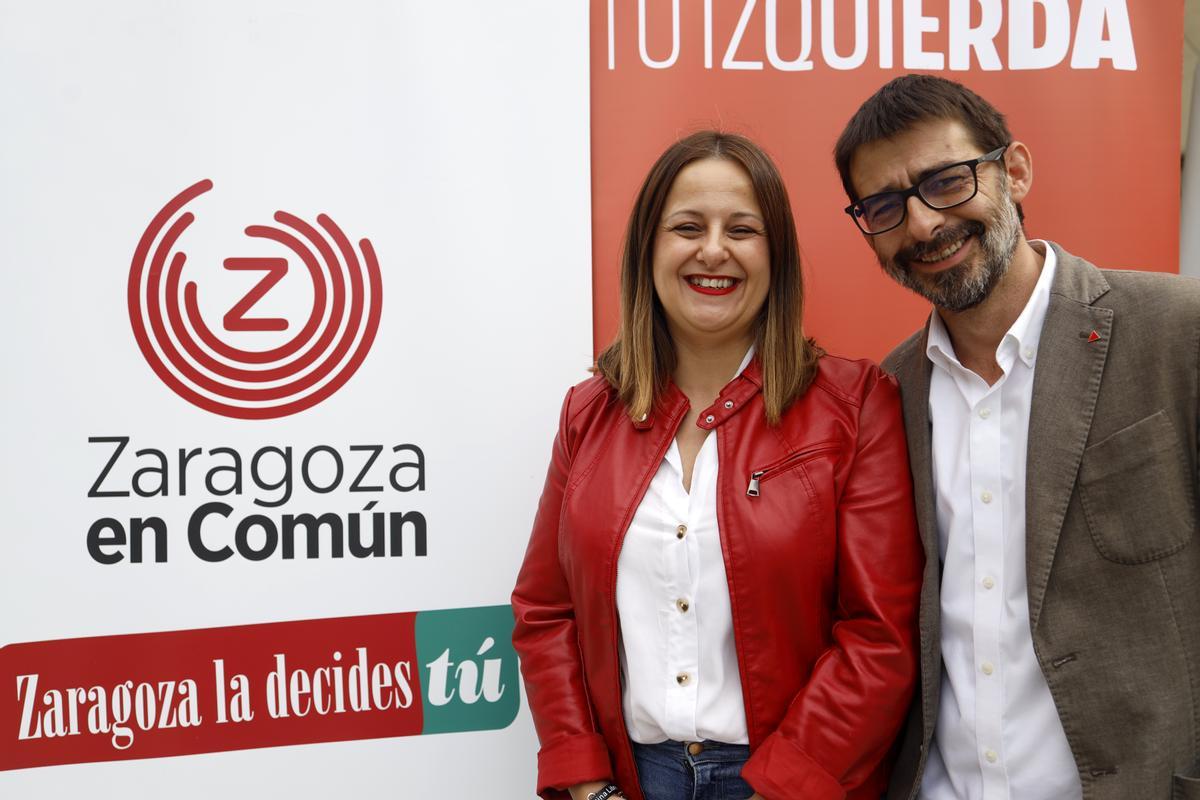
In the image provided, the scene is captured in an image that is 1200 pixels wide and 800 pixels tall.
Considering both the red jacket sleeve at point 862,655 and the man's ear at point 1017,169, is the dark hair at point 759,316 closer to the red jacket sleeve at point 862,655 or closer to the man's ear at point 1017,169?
the red jacket sleeve at point 862,655

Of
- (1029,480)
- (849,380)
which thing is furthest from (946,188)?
(1029,480)

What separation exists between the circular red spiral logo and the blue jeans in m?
1.05

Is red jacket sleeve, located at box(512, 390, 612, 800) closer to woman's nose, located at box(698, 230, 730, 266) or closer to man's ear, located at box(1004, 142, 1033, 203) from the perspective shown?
woman's nose, located at box(698, 230, 730, 266)

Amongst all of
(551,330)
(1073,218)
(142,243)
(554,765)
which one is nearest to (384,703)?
(554,765)

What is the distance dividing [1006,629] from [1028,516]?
0.59 ft

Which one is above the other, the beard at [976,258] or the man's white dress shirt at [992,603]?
the beard at [976,258]

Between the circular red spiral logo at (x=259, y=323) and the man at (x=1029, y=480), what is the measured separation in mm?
1063

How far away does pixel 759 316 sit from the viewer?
1.58 metres

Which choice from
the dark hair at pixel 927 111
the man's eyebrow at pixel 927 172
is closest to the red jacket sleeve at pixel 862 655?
the man's eyebrow at pixel 927 172

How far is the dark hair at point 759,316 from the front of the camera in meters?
1.51

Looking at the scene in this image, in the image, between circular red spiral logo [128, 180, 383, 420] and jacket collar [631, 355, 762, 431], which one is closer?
jacket collar [631, 355, 762, 431]

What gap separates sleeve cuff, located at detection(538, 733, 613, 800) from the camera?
1.47 meters

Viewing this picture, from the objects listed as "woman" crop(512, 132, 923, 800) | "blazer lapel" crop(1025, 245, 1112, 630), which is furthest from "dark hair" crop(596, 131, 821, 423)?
"blazer lapel" crop(1025, 245, 1112, 630)

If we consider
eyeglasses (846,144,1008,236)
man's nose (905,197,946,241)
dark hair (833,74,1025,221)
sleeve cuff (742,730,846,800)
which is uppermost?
dark hair (833,74,1025,221)
